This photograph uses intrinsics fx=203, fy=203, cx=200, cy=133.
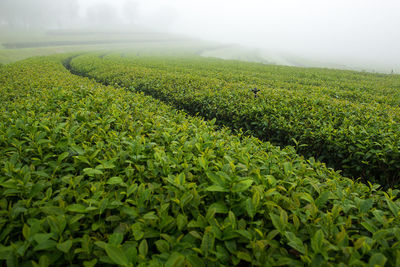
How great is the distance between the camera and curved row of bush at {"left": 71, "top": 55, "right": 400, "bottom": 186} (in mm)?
3271

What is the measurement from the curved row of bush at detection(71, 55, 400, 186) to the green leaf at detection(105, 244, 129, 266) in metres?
2.27

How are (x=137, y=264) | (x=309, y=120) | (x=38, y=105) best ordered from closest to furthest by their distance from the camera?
(x=137, y=264), (x=38, y=105), (x=309, y=120)

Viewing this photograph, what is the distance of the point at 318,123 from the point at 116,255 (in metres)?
4.28

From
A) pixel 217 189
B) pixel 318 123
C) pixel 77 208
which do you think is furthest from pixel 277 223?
pixel 318 123

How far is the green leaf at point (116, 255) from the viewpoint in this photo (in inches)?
41.2

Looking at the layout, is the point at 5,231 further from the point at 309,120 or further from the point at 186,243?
the point at 309,120

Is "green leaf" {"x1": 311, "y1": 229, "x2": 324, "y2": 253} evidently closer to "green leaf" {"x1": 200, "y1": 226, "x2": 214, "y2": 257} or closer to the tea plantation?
the tea plantation

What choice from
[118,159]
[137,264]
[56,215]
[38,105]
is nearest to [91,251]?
[137,264]

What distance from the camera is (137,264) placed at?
1191 millimetres

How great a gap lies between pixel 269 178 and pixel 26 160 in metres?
2.31

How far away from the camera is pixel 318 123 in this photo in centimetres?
414

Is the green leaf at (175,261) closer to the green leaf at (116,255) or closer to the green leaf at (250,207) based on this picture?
the green leaf at (116,255)

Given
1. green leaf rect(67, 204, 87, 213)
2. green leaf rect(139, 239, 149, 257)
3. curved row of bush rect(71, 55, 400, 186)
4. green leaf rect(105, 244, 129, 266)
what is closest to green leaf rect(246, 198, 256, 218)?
green leaf rect(139, 239, 149, 257)

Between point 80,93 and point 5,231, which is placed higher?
point 80,93
